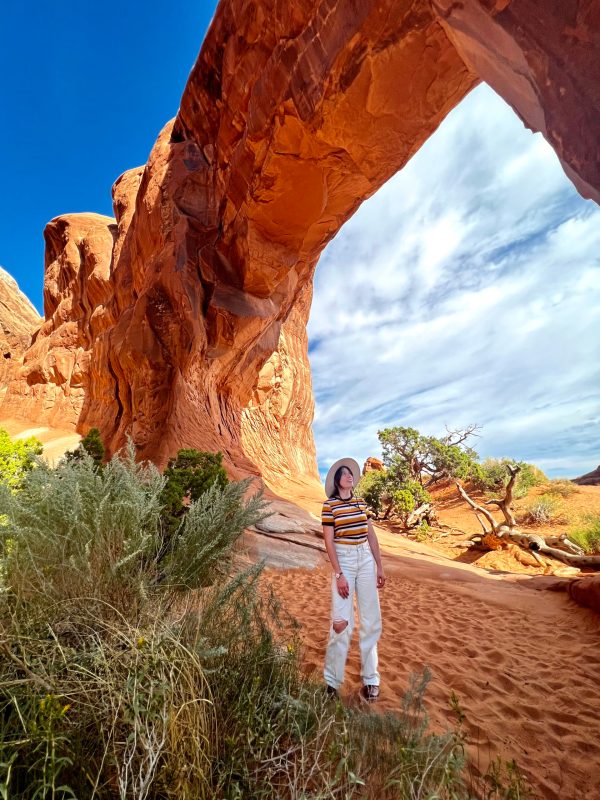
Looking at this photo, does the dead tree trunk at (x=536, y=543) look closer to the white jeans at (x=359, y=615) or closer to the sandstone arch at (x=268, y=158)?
the sandstone arch at (x=268, y=158)

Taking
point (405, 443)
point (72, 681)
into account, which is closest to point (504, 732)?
point (72, 681)

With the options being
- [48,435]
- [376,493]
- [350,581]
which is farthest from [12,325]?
[350,581]

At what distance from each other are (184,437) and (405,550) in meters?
7.01

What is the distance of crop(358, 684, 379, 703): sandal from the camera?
2703mm

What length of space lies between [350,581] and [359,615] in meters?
0.27

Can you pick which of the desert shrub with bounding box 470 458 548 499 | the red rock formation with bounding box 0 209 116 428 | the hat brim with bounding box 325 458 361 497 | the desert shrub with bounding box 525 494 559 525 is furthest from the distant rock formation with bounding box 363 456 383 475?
the hat brim with bounding box 325 458 361 497

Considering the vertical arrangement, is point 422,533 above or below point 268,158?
below

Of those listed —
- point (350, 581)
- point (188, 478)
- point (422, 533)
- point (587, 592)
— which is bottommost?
point (422, 533)

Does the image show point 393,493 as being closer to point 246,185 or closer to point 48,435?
point 246,185

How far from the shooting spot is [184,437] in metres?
10.9

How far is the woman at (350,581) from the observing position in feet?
8.83

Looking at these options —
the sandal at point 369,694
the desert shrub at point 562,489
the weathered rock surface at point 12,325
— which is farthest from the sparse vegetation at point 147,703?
the desert shrub at point 562,489

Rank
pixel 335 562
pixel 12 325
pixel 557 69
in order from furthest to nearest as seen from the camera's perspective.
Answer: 1. pixel 12 325
2. pixel 335 562
3. pixel 557 69

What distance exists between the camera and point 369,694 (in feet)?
8.91
